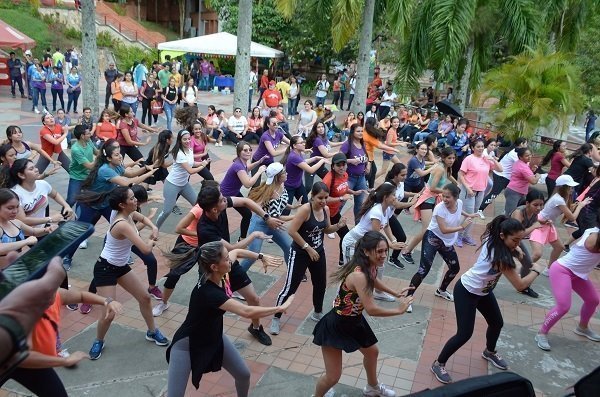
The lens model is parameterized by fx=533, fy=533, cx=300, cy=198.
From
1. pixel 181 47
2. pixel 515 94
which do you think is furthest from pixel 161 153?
pixel 181 47

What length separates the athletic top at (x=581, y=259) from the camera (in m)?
5.51

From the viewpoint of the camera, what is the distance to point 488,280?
16.0 ft

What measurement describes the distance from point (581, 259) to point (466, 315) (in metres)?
1.61

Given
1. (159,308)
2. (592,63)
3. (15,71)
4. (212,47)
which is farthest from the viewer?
(212,47)

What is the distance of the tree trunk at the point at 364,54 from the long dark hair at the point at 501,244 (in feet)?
38.8

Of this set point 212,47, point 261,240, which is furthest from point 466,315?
point 212,47

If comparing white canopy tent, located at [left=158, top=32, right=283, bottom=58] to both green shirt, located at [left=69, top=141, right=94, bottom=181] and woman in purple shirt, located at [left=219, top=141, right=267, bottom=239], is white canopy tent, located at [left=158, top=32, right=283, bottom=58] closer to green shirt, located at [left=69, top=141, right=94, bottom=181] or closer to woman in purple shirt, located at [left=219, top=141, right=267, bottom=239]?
green shirt, located at [left=69, top=141, right=94, bottom=181]

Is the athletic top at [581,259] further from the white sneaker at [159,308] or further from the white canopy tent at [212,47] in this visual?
the white canopy tent at [212,47]

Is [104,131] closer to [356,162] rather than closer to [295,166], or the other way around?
[295,166]

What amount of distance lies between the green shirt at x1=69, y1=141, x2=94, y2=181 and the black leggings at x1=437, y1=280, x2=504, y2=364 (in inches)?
211

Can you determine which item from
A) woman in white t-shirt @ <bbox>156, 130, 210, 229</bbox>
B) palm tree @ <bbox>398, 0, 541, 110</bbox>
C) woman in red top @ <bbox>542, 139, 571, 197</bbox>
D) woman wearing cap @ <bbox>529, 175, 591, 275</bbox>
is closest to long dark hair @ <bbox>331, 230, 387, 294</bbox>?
woman wearing cap @ <bbox>529, 175, 591, 275</bbox>

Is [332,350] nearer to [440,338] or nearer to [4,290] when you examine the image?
[440,338]

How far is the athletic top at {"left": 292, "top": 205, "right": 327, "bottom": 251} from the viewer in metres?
5.48

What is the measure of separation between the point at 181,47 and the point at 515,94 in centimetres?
1409
